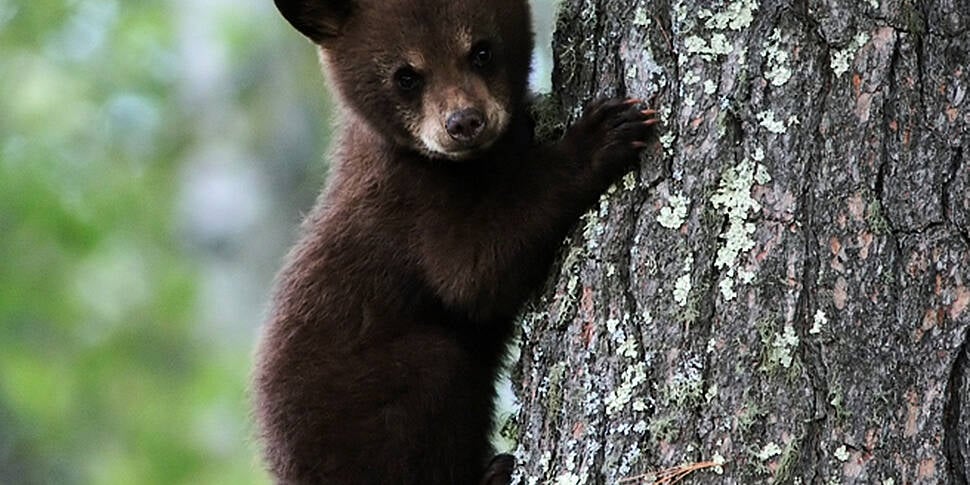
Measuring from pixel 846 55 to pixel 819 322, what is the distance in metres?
0.65

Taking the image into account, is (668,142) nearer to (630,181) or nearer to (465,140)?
(630,181)

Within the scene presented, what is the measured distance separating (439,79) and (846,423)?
1852mm

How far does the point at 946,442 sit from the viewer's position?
317cm

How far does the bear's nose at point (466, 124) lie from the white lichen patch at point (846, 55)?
3.88ft

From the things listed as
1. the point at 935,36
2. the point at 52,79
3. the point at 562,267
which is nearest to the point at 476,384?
the point at 562,267

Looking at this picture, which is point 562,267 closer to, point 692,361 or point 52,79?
point 692,361

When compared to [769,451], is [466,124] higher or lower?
higher

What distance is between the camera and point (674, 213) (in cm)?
349

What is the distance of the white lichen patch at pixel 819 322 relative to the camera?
325 centimetres

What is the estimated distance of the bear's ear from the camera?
468cm

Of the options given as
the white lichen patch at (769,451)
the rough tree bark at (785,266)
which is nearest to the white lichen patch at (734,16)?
the rough tree bark at (785,266)

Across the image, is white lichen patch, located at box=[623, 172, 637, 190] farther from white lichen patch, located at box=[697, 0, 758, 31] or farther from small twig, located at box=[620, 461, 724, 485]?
small twig, located at box=[620, 461, 724, 485]

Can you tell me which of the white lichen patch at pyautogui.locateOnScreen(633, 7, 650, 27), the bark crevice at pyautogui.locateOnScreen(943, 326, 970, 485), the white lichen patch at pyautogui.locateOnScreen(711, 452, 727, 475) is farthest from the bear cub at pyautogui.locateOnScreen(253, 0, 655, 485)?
the bark crevice at pyautogui.locateOnScreen(943, 326, 970, 485)

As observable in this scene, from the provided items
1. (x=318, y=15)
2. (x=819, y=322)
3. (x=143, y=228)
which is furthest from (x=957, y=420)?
(x=143, y=228)
